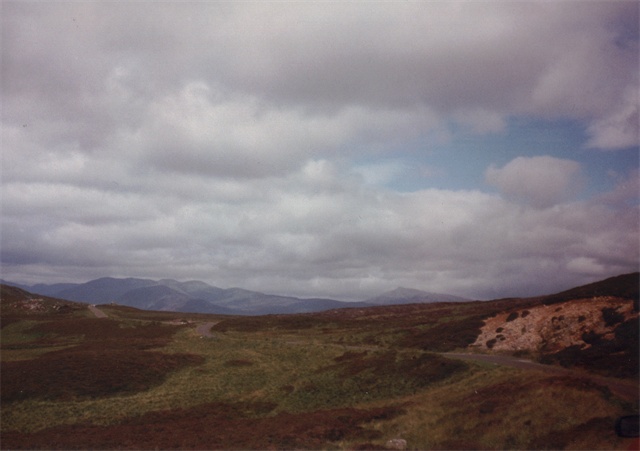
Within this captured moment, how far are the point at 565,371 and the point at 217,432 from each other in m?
27.1

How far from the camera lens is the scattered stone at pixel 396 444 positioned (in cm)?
2148

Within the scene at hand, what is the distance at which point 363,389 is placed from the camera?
38531mm

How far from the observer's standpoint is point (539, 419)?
20.8 m

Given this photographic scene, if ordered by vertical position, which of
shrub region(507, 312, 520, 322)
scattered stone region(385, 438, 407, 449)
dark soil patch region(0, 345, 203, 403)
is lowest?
dark soil patch region(0, 345, 203, 403)

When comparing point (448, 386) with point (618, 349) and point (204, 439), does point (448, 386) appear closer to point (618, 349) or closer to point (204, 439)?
point (618, 349)

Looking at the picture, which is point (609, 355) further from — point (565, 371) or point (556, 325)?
point (556, 325)

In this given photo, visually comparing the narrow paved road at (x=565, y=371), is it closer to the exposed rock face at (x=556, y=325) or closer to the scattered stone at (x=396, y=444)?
the exposed rock face at (x=556, y=325)

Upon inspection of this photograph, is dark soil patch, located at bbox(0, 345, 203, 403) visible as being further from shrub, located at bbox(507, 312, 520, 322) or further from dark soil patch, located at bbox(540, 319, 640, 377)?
shrub, located at bbox(507, 312, 520, 322)

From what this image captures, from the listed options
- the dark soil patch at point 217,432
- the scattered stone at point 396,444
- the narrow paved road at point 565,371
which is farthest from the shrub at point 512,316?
the scattered stone at point 396,444

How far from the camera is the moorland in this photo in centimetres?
2202

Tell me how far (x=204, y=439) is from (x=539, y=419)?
21.5 metres

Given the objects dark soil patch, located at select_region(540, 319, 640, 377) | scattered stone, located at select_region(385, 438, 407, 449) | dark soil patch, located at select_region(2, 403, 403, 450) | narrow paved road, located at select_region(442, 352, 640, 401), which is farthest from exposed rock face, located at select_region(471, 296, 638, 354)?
scattered stone, located at select_region(385, 438, 407, 449)

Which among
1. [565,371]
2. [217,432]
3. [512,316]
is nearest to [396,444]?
[217,432]

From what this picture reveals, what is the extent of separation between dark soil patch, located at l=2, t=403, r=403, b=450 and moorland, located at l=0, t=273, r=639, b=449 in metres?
0.14
